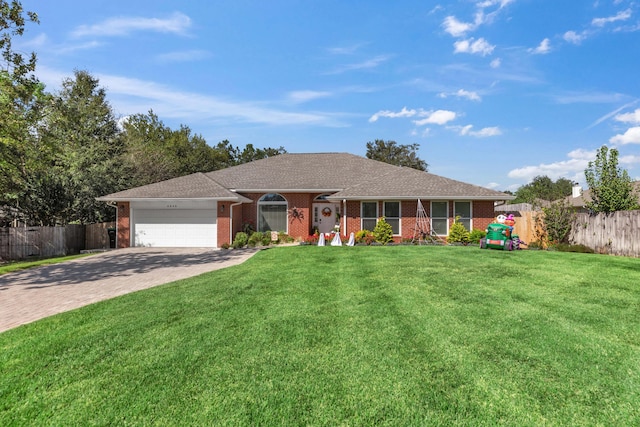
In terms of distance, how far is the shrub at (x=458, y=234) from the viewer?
17.4 metres

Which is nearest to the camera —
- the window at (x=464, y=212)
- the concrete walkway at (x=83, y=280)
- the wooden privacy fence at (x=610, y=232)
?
the concrete walkway at (x=83, y=280)

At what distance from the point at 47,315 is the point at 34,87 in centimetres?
1260

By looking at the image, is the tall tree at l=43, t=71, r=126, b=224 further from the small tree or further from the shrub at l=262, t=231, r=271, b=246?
the small tree

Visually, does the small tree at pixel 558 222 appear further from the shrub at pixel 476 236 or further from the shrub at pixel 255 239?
the shrub at pixel 255 239

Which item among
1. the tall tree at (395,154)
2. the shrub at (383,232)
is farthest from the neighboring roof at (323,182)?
the tall tree at (395,154)

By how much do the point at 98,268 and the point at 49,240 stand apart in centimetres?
868

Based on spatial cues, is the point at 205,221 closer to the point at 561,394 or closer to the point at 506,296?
the point at 506,296

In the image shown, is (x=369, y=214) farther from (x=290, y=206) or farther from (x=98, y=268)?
(x=98, y=268)

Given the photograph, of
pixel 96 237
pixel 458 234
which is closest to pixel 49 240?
pixel 96 237

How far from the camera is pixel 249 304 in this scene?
20.3 feet

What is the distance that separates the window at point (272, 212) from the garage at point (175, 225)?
3040 millimetres

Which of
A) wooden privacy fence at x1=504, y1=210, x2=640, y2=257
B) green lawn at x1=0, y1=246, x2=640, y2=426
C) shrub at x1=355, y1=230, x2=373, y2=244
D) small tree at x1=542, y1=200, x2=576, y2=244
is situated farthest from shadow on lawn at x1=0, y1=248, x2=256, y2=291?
wooden privacy fence at x1=504, y1=210, x2=640, y2=257

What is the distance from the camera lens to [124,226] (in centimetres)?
1934

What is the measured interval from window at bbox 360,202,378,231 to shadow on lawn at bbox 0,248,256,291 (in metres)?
8.15
